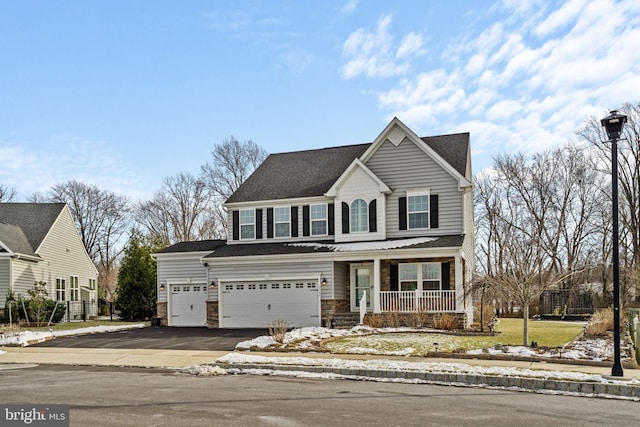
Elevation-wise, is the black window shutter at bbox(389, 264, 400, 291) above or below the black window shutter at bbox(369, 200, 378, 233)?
below

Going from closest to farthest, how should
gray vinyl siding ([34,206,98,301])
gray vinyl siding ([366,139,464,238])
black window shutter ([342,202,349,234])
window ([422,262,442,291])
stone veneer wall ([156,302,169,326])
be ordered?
1. window ([422,262,442,291])
2. gray vinyl siding ([366,139,464,238])
3. black window shutter ([342,202,349,234])
4. stone veneer wall ([156,302,169,326])
5. gray vinyl siding ([34,206,98,301])

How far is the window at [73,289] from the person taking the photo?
40281 mm

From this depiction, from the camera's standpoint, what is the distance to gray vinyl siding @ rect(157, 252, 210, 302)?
29.4 meters

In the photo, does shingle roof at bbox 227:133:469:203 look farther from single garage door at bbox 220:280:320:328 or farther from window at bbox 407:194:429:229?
single garage door at bbox 220:280:320:328

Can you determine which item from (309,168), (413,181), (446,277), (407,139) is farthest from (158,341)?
(407,139)

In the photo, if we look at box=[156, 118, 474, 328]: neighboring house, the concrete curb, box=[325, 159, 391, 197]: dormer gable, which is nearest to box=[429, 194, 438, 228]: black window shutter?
box=[156, 118, 474, 328]: neighboring house

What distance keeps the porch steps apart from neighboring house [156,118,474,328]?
10cm

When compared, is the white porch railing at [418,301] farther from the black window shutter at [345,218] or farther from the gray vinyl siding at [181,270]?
the gray vinyl siding at [181,270]

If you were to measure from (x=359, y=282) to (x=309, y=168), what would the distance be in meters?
7.03

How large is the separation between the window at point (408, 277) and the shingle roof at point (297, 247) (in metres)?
1.19

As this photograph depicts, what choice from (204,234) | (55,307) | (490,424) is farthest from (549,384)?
(204,234)

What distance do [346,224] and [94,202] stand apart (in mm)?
43686

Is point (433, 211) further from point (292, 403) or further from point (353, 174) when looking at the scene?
point (292, 403)

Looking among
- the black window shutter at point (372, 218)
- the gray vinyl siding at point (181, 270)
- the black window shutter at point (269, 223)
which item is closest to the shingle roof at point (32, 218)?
the gray vinyl siding at point (181, 270)
